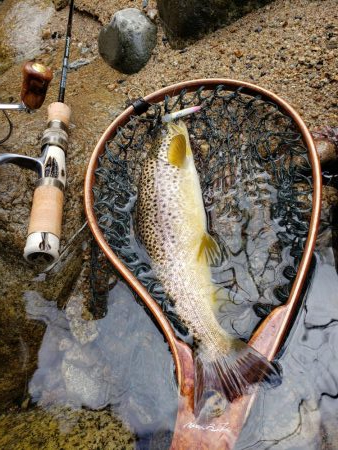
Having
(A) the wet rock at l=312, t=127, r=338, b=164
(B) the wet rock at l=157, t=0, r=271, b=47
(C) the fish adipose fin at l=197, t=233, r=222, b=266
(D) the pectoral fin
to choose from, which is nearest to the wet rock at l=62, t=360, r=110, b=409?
(C) the fish adipose fin at l=197, t=233, r=222, b=266

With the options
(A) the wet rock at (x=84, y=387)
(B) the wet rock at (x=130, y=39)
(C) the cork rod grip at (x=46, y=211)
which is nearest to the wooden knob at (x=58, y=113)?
(C) the cork rod grip at (x=46, y=211)

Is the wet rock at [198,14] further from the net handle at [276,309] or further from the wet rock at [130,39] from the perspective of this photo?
the net handle at [276,309]

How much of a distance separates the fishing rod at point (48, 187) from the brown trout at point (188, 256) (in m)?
0.52

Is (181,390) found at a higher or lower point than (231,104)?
lower

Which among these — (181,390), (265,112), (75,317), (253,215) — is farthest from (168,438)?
(265,112)

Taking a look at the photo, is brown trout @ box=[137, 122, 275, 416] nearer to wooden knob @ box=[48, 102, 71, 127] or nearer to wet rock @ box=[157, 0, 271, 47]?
wooden knob @ box=[48, 102, 71, 127]

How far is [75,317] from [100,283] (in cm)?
27

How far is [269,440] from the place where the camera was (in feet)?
7.28

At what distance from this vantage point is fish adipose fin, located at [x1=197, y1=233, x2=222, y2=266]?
8.54ft

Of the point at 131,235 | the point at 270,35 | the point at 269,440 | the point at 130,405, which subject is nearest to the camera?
the point at 269,440

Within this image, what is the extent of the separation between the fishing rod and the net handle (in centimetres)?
26

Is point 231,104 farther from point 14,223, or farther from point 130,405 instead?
point 130,405

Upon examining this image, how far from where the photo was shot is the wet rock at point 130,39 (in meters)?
3.92

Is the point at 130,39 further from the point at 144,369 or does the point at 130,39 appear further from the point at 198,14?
the point at 144,369
